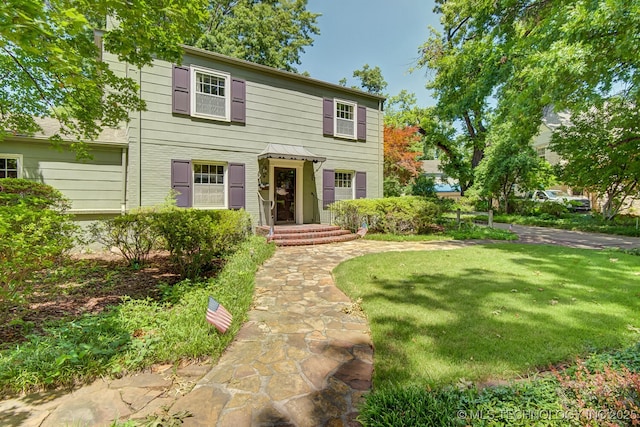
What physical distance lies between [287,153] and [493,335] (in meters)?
7.93

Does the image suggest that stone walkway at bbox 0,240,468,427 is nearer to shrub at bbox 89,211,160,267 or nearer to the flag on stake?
the flag on stake

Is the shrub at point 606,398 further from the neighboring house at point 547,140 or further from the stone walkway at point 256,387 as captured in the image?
the neighboring house at point 547,140

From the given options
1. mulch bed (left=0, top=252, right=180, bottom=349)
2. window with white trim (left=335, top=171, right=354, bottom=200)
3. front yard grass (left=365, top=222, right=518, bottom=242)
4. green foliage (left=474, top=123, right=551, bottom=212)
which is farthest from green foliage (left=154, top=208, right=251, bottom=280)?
green foliage (left=474, top=123, right=551, bottom=212)

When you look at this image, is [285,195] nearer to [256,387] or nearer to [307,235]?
[307,235]

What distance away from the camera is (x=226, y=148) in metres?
9.41

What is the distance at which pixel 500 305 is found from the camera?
12.5ft

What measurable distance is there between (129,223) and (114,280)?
118 cm

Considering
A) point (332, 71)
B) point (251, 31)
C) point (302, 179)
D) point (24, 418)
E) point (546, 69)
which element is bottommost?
point (24, 418)

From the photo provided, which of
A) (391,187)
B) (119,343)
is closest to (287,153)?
A: (119,343)

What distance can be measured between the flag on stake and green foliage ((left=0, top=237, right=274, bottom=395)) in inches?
3.5

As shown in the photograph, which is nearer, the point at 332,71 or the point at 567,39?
the point at 567,39

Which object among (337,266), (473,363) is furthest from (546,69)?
(473,363)

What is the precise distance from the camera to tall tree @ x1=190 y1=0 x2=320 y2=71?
17.6m

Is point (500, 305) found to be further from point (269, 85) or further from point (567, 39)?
point (269, 85)
